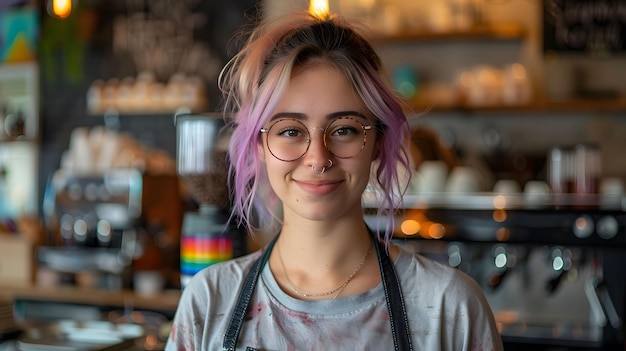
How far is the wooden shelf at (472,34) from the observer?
186 inches

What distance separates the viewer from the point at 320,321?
1312 mm

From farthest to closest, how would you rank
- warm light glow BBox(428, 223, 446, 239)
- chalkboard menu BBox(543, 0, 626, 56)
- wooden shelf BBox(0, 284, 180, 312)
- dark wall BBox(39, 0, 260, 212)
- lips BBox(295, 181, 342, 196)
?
dark wall BBox(39, 0, 260, 212) < chalkboard menu BBox(543, 0, 626, 56) < wooden shelf BBox(0, 284, 180, 312) < warm light glow BBox(428, 223, 446, 239) < lips BBox(295, 181, 342, 196)

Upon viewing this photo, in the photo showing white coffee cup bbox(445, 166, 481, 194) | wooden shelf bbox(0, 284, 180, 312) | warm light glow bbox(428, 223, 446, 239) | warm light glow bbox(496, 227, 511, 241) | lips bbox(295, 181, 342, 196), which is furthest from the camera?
wooden shelf bbox(0, 284, 180, 312)

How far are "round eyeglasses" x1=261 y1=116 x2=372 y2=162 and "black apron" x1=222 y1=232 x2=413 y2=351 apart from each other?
0.64ft

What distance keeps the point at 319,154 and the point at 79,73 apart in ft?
15.9

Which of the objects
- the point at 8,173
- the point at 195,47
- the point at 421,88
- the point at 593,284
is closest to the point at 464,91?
the point at 421,88

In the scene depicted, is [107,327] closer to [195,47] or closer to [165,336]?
[165,336]

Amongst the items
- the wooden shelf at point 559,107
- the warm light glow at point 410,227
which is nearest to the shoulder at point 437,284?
the warm light glow at point 410,227

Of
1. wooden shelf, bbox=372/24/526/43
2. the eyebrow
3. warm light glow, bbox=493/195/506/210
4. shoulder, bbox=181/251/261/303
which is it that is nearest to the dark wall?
wooden shelf, bbox=372/24/526/43

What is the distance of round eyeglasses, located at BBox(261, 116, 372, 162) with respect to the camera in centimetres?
128

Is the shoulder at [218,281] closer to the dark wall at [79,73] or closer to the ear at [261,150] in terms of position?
the ear at [261,150]

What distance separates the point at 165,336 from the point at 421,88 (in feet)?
10.8

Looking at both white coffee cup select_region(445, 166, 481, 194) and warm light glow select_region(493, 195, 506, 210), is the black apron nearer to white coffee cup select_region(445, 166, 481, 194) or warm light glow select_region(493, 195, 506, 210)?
warm light glow select_region(493, 195, 506, 210)

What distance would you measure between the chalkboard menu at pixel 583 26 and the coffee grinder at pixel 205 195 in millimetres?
3142
